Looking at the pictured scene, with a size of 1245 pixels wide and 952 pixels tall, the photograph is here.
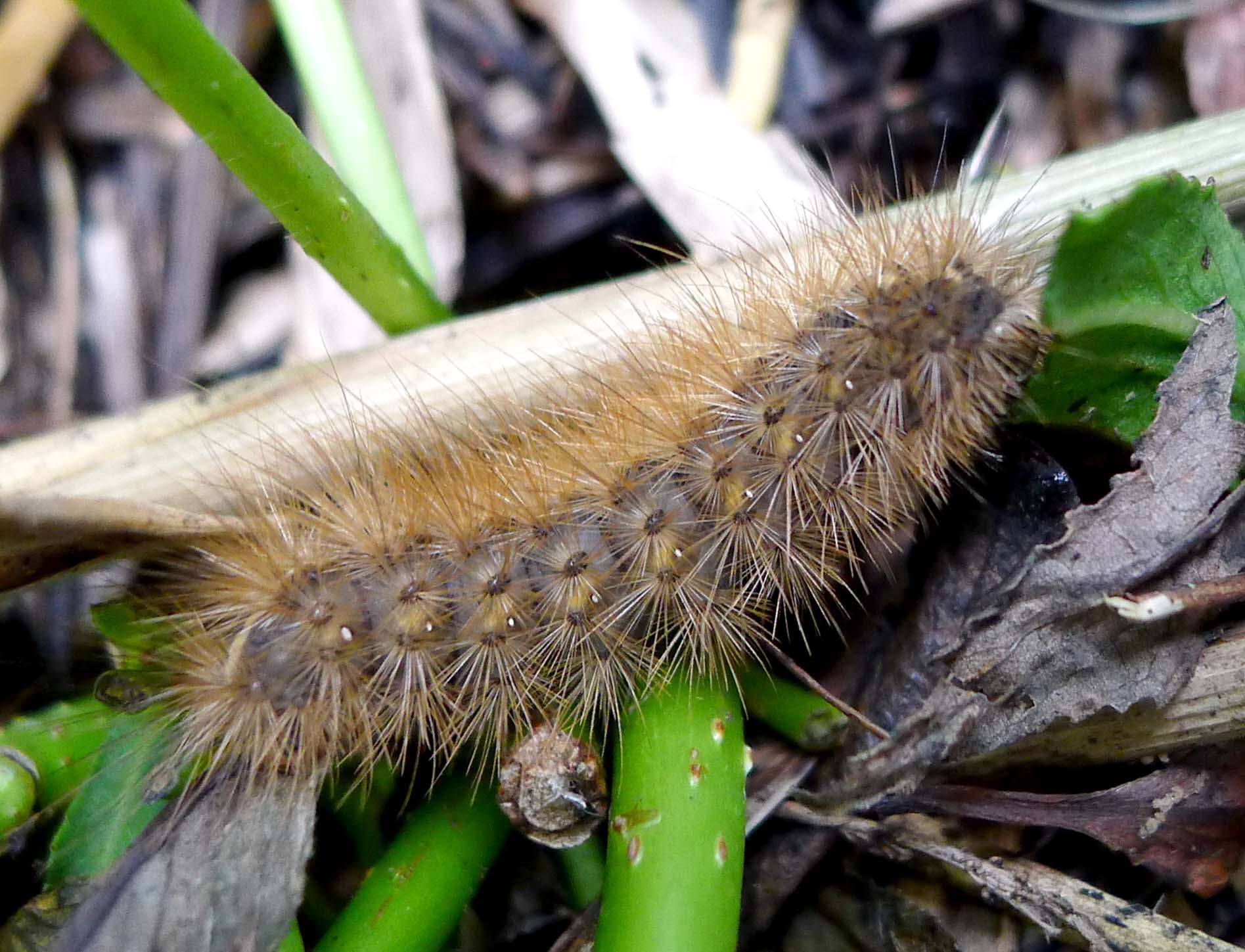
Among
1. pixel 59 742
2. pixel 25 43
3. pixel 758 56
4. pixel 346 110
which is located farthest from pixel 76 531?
pixel 758 56

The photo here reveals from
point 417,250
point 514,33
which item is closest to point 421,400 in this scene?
point 417,250

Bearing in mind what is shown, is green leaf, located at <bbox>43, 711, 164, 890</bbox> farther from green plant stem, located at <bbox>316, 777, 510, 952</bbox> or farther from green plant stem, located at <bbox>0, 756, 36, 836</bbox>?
green plant stem, located at <bbox>316, 777, 510, 952</bbox>

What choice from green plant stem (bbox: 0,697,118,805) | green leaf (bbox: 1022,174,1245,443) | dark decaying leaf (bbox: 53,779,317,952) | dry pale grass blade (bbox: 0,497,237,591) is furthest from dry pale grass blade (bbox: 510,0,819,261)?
green plant stem (bbox: 0,697,118,805)

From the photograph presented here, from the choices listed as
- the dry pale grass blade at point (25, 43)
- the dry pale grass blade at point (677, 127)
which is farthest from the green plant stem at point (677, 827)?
the dry pale grass blade at point (25, 43)

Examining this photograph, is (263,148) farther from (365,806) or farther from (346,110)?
(365,806)

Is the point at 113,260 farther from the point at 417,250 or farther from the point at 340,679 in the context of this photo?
the point at 340,679

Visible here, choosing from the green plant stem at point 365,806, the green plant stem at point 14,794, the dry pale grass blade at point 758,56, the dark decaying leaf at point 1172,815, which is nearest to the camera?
the dark decaying leaf at point 1172,815

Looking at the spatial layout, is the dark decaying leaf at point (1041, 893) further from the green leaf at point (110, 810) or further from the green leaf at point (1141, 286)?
the green leaf at point (110, 810)
